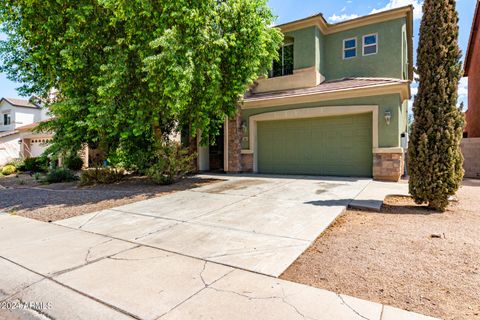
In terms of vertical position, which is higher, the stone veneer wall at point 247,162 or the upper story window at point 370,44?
the upper story window at point 370,44

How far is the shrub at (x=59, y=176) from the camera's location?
1175 centimetres

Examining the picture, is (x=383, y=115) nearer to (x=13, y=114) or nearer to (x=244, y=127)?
(x=244, y=127)

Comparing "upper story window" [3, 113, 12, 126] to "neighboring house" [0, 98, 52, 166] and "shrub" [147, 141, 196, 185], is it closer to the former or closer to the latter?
"neighboring house" [0, 98, 52, 166]

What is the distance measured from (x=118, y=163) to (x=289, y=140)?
7.16 m

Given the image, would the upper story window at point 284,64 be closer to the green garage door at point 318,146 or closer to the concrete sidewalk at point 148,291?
the green garage door at point 318,146

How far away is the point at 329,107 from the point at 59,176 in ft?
39.1

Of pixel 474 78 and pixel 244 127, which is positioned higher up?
pixel 474 78

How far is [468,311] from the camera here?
7.79ft

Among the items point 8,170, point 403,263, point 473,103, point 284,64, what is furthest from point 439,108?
point 8,170

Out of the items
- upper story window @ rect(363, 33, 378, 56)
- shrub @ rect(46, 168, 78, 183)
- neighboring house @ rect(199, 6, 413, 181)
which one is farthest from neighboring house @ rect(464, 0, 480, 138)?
shrub @ rect(46, 168, 78, 183)

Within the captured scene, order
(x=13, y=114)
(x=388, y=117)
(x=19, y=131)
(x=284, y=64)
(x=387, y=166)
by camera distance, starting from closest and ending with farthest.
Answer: (x=388, y=117), (x=387, y=166), (x=284, y=64), (x=19, y=131), (x=13, y=114)

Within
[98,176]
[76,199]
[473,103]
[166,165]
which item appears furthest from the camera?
[473,103]

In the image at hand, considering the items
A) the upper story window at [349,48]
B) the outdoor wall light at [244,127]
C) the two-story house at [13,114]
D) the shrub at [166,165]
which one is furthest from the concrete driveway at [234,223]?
the two-story house at [13,114]

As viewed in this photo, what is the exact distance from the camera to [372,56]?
1299 centimetres
